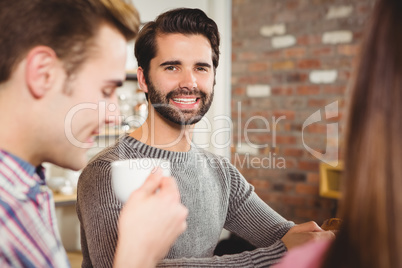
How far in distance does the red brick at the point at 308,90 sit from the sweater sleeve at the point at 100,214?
5.79 feet

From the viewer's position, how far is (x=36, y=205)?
2.07ft

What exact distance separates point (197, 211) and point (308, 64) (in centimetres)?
162

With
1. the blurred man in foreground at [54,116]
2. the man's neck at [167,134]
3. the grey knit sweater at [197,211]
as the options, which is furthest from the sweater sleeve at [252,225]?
the blurred man in foreground at [54,116]

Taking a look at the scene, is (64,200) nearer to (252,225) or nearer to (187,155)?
(187,155)

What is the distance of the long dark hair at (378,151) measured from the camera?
1.34 feet

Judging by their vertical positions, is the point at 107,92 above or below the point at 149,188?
above

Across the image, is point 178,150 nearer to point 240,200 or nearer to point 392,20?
point 240,200

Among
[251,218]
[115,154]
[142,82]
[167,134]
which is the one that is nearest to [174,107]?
[167,134]

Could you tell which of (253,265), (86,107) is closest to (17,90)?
(86,107)

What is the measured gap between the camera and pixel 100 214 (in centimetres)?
99

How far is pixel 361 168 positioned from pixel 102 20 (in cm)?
51

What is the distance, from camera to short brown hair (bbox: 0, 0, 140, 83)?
639 mm

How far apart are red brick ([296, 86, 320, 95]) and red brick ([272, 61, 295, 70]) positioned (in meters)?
0.15

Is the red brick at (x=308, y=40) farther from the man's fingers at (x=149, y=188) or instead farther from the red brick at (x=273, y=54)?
the man's fingers at (x=149, y=188)
